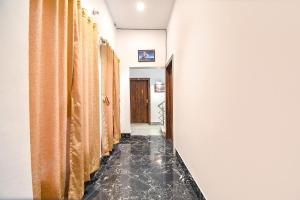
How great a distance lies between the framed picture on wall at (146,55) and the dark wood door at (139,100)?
10.2ft

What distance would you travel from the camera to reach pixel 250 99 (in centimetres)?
108

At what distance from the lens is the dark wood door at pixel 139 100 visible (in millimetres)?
8617

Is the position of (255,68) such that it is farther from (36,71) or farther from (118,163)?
(118,163)

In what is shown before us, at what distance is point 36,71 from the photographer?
53.6 inches

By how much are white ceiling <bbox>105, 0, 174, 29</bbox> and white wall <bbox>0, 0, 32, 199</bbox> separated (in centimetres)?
305

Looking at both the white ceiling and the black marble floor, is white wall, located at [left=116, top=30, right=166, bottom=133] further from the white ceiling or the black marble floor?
the black marble floor

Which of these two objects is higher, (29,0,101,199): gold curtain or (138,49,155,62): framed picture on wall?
(138,49,155,62): framed picture on wall

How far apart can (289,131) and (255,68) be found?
1.23 ft

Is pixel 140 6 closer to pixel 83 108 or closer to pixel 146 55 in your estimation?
pixel 146 55

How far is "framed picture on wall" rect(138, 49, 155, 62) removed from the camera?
18.0ft

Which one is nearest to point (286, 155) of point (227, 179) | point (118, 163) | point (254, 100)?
point (254, 100)

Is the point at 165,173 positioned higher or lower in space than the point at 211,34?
lower

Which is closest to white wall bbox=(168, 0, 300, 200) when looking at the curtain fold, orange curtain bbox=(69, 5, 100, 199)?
orange curtain bbox=(69, 5, 100, 199)

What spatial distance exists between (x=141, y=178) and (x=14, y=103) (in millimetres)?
2057
